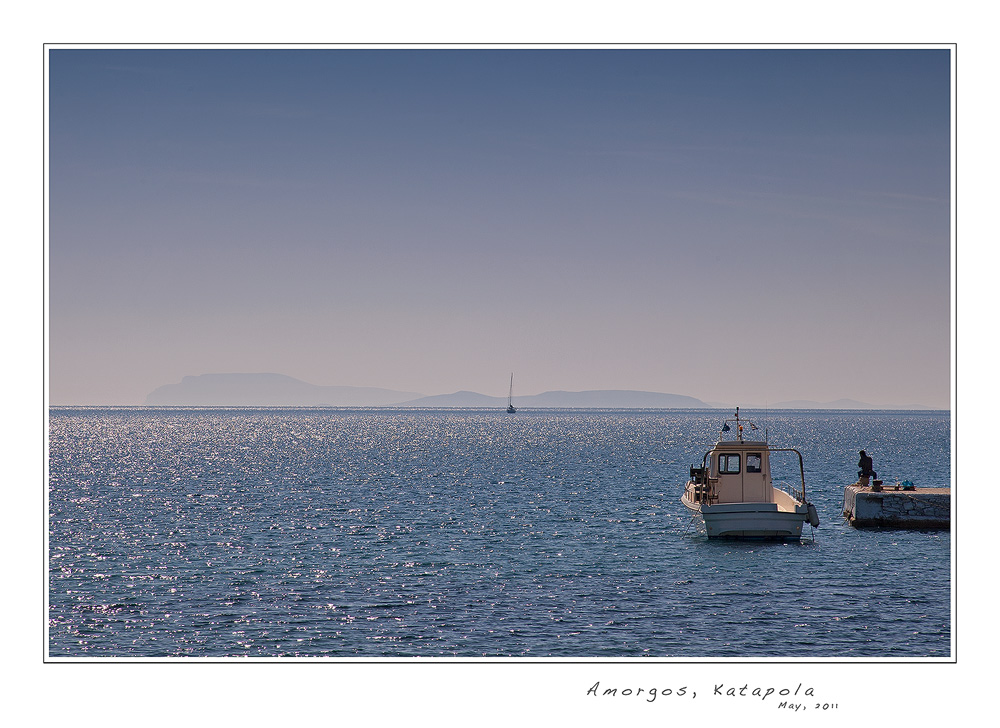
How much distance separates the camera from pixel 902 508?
43.7 meters

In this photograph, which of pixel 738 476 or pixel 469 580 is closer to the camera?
pixel 469 580

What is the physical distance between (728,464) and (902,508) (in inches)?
342

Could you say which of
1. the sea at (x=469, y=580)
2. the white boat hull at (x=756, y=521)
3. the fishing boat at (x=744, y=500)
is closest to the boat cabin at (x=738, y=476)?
the fishing boat at (x=744, y=500)

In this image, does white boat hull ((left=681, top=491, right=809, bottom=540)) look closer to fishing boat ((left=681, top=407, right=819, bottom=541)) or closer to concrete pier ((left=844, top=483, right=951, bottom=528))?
fishing boat ((left=681, top=407, right=819, bottom=541))

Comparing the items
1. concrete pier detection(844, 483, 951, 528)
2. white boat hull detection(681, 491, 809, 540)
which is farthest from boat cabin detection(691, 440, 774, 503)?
concrete pier detection(844, 483, 951, 528)

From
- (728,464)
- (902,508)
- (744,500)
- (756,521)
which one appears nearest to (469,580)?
(756,521)

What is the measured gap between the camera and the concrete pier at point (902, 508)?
42906 millimetres

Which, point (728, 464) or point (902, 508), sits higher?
point (728, 464)

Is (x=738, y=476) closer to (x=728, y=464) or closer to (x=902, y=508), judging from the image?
(x=728, y=464)

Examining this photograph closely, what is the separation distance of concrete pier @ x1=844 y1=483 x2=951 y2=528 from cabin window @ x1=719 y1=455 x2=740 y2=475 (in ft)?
22.3

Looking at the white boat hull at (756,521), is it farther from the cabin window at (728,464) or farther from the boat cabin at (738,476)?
the cabin window at (728,464)

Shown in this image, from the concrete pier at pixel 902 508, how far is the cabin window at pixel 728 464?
681 centimetres
